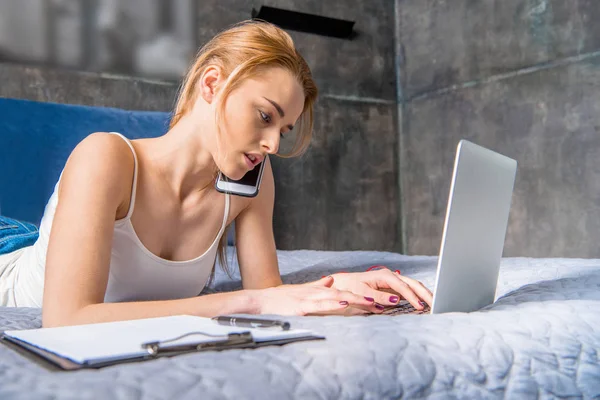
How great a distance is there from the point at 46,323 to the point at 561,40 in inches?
108

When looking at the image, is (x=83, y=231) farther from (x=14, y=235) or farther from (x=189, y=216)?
(x=14, y=235)

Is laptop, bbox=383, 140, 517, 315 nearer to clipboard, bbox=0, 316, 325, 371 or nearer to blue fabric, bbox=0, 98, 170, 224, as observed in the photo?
clipboard, bbox=0, 316, 325, 371

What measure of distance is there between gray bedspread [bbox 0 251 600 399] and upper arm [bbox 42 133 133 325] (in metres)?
0.12

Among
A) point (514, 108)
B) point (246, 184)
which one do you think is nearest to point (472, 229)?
point (246, 184)

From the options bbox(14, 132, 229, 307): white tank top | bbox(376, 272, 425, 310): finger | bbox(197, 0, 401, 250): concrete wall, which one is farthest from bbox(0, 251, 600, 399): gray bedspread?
bbox(197, 0, 401, 250): concrete wall

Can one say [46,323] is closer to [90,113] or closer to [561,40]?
[90,113]

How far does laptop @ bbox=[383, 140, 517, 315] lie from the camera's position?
0.83 m

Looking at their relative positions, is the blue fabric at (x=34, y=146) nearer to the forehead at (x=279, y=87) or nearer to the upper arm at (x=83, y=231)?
the upper arm at (x=83, y=231)

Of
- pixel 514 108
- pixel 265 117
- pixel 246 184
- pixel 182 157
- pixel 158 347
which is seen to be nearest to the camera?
pixel 158 347

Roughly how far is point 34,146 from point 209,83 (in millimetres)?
1263

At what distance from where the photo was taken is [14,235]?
180cm

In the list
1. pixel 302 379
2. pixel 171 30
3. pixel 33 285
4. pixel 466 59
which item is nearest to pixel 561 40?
pixel 466 59

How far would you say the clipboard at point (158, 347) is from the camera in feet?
1.82

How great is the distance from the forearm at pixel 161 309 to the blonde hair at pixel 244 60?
46 centimetres
